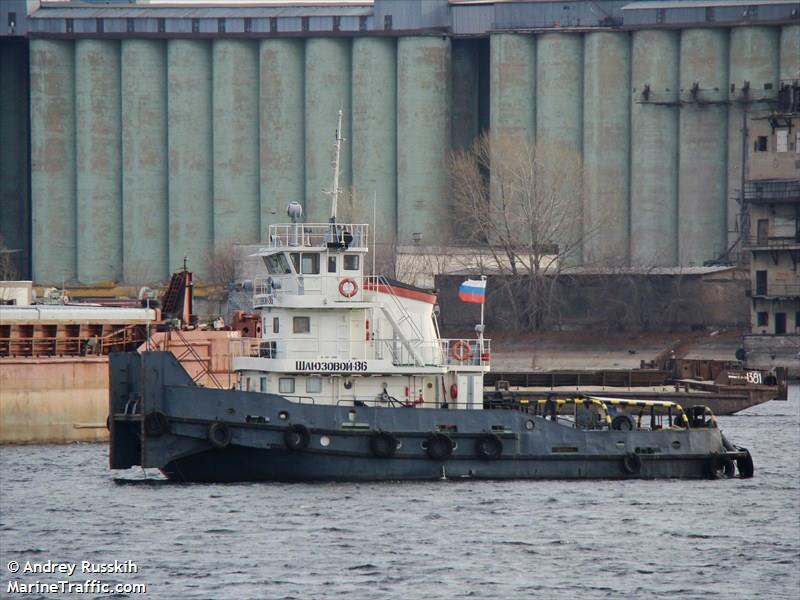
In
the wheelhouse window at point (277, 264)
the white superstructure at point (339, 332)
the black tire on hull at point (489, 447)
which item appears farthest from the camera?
the wheelhouse window at point (277, 264)

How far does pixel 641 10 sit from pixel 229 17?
84.6ft

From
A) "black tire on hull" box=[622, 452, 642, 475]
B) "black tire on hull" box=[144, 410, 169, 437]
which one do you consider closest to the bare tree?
"black tire on hull" box=[622, 452, 642, 475]

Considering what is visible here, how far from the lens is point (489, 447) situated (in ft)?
153

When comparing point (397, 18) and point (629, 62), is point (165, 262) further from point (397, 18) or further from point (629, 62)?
point (629, 62)

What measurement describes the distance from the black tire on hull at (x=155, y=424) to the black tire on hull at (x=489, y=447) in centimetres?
744

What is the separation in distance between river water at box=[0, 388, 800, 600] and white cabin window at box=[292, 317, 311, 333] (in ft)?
12.8

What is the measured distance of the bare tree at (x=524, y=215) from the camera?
3981 inches

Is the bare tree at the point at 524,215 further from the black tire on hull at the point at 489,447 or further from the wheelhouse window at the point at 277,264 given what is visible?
the black tire on hull at the point at 489,447

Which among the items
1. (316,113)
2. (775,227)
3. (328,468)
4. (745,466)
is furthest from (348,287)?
(316,113)

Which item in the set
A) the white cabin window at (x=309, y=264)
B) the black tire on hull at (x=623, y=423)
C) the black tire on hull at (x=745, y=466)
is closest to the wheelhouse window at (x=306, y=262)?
the white cabin window at (x=309, y=264)

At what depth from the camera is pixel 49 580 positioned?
35.2 meters

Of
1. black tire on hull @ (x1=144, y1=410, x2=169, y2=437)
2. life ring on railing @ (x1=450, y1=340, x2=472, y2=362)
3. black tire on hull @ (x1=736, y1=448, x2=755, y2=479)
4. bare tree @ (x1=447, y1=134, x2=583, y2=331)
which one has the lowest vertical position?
black tire on hull @ (x1=736, y1=448, x2=755, y2=479)

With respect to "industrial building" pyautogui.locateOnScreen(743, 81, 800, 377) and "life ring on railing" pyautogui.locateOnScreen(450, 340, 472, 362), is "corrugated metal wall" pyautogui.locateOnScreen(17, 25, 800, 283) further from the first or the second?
"life ring on railing" pyautogui.locateOnScreen(450, 340, 472, 362)

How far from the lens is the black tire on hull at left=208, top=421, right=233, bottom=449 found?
45.2 metres
